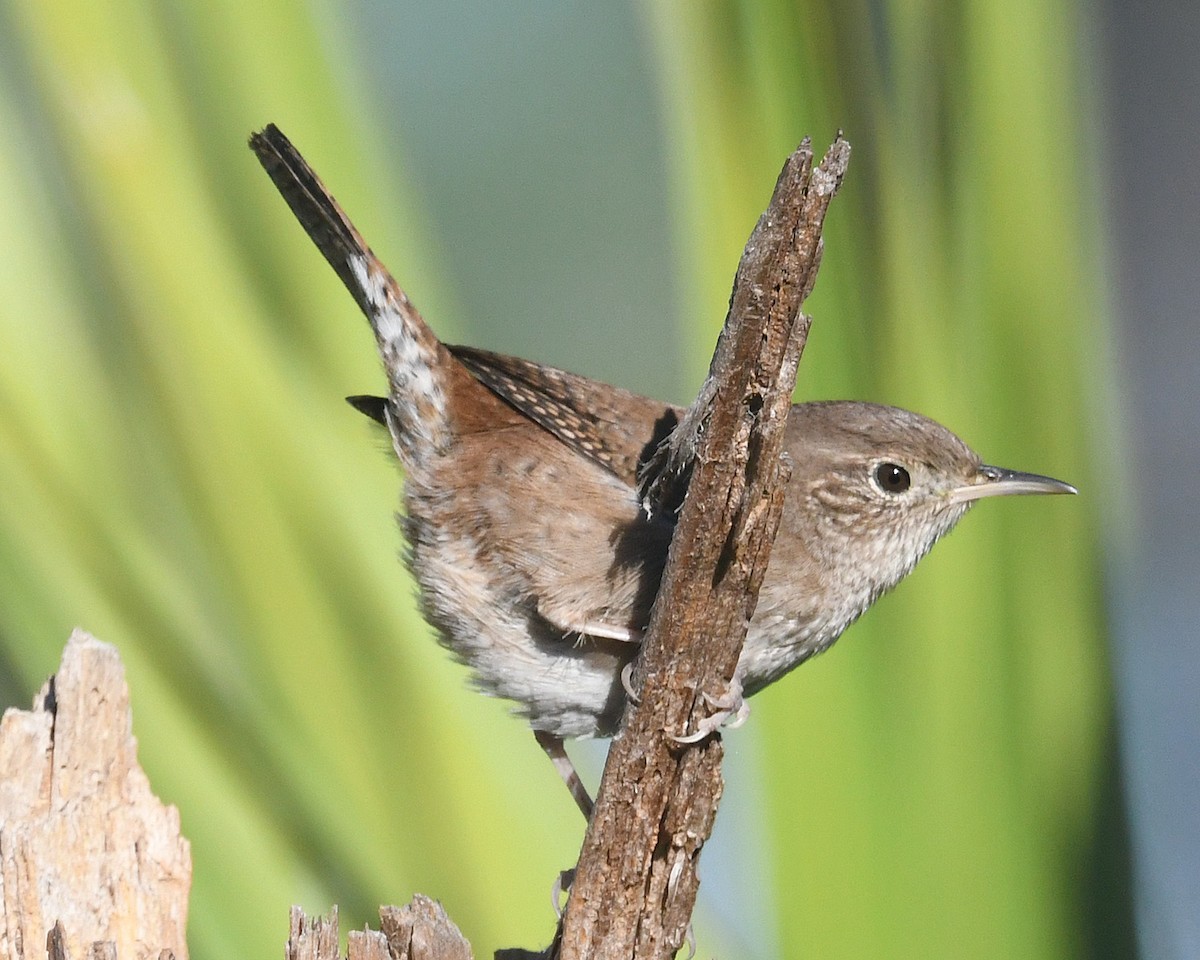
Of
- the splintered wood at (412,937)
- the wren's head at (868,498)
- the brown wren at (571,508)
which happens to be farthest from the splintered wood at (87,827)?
the wren's head at (868,498)

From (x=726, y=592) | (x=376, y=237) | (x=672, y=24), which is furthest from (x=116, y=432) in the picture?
(x=726, y=592)

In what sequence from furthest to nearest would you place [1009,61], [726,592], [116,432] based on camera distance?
[116,432]
[1009,61]
[726,592]

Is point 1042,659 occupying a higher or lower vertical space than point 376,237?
lower

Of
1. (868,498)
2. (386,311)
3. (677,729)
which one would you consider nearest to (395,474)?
(386,311)

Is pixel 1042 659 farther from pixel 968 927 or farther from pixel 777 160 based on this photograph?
pixel 777 160

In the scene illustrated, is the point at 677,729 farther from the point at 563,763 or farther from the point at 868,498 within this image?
the point at 563,763

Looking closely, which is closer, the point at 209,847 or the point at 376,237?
the point at 209,847
